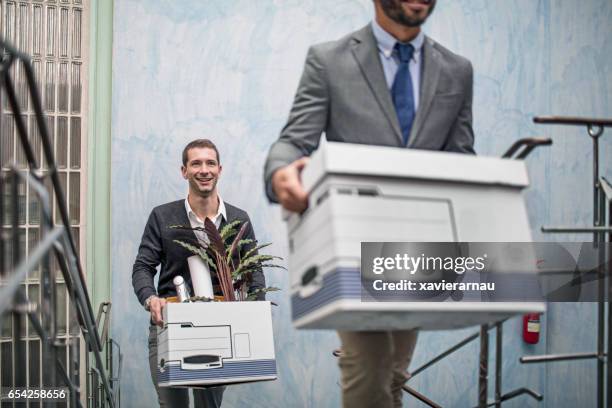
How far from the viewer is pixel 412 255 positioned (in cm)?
195

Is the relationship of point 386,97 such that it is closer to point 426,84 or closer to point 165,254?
point 426,84

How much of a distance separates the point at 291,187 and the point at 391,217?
28cm

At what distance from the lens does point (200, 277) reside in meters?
3.80

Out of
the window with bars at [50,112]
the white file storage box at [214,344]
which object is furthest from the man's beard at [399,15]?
the window with bars at [50,112]

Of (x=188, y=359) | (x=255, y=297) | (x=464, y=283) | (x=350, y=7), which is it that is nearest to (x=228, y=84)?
→ (x=350, y=7)

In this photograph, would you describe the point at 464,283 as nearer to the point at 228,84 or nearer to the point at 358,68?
the point at 358,68

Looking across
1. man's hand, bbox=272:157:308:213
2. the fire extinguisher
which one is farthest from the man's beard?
the fire extinguisher

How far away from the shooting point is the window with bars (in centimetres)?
477

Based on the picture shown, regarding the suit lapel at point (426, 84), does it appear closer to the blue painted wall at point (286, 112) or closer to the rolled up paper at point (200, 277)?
the rolled up paper at point (200, 277)

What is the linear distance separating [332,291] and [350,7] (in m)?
3.85

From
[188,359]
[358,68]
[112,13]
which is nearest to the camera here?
[358,68]

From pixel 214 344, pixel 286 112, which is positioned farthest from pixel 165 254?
pixel 286 112

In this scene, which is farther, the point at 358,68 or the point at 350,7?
the point at 350,7

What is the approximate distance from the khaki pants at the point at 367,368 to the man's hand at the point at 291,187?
34 cm
